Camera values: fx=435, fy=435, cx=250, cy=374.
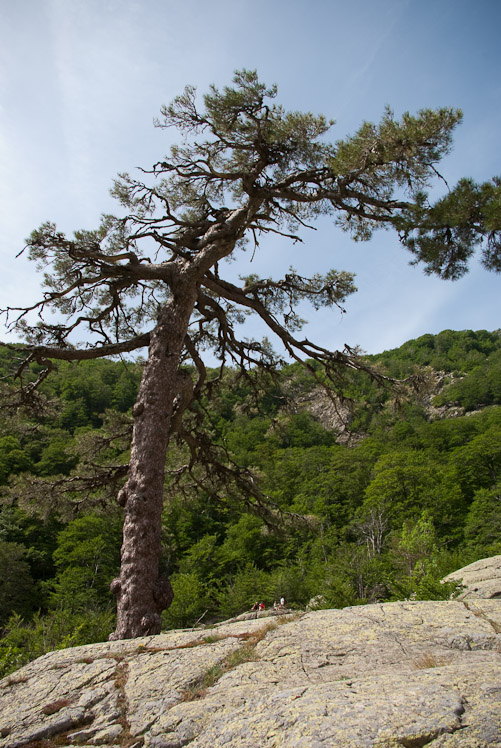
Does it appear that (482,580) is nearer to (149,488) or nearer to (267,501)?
(267,501)

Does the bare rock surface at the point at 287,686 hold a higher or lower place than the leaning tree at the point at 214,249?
lower

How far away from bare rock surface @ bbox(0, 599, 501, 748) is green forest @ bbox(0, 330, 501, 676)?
276 centimetres

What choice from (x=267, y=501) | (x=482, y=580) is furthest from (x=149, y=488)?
(x=482, y=580)

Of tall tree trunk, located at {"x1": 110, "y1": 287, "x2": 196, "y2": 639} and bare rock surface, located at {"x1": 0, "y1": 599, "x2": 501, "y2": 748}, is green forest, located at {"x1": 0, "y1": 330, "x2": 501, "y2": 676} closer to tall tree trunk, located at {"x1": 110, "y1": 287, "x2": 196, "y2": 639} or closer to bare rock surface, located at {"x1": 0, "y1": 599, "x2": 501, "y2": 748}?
tall tree trunk, located at {"x1": 110, "y1": 287, "x2": 196, "y2": 639}

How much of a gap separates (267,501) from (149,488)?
3.16 m

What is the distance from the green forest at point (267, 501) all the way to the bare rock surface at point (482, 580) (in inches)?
17.2

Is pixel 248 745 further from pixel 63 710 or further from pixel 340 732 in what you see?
pixel 63 710

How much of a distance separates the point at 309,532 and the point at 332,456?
145ft

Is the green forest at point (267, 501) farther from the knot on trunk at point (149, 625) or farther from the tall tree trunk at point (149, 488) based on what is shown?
the knot on trunk at point (149, 625)

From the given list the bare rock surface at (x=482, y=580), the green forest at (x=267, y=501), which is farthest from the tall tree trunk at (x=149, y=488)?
the bare rock surface at (x=482, y=580)

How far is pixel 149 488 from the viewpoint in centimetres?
515

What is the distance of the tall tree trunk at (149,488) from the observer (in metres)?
4.51

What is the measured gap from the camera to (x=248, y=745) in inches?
68.7

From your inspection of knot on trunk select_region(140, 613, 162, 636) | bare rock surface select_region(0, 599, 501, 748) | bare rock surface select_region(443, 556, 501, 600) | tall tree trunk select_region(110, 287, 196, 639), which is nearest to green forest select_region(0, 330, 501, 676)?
bare rock surface select_region(443, 556, 501, 600)
